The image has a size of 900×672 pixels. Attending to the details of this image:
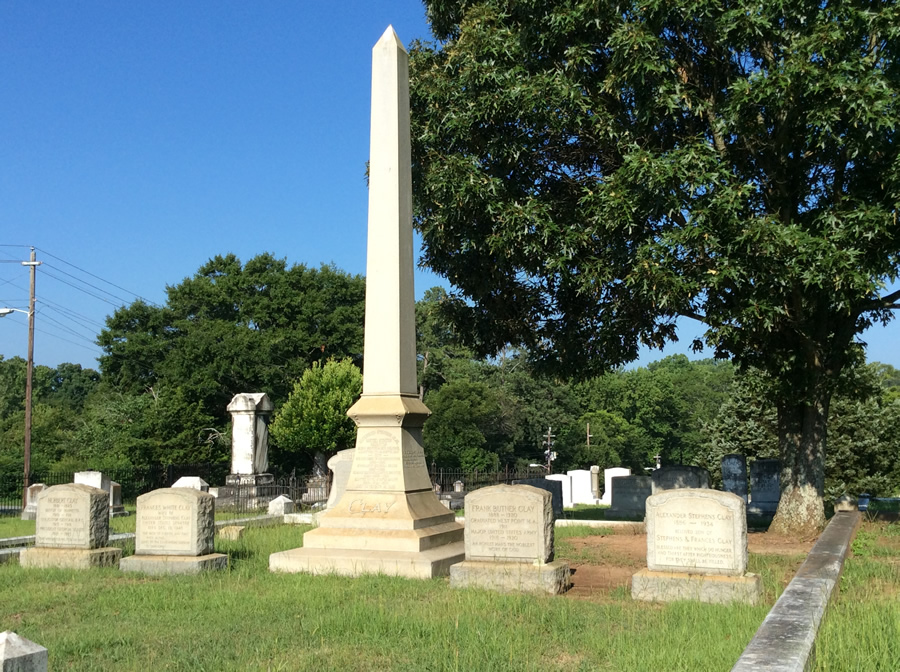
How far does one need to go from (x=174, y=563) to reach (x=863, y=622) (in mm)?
7659

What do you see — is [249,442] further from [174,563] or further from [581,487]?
[174,563]

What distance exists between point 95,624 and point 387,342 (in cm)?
535

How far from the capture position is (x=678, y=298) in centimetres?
1154

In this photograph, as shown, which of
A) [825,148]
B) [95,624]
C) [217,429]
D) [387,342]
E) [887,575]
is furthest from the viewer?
[217,429]

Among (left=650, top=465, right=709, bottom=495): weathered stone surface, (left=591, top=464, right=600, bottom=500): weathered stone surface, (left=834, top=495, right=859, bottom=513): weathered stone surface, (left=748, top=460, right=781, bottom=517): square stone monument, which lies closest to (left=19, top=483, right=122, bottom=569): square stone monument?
(left=650, top=465, right=709, bottom=495): weathered stone surface

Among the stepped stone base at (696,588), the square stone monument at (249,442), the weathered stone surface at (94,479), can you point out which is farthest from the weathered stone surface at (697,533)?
the square stone monument at (249,442)

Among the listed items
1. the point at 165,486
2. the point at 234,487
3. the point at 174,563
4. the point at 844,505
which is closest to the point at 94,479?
the point at 234,487

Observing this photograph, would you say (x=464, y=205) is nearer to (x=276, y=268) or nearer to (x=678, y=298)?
(x=678, y=298)

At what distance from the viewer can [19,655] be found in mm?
2756

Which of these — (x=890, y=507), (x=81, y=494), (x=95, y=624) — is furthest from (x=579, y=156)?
(x=890, y=507)

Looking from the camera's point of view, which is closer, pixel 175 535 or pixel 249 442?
pixel 175 535

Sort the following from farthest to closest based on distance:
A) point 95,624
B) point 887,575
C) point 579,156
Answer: point 579,156 < point 887,575 < point 95,624

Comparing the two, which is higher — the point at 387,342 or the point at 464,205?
the point at 464,205

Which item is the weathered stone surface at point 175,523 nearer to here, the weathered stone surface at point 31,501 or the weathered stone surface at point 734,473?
the weathered stone surface at point 31,501
